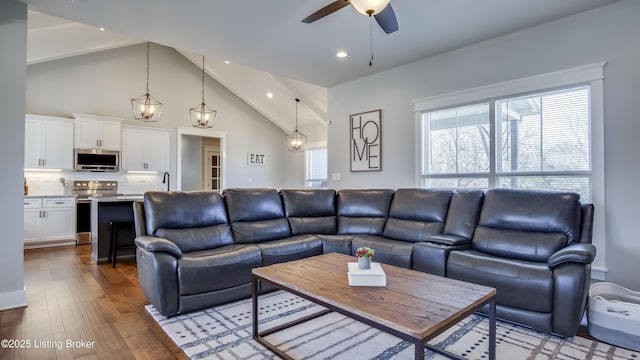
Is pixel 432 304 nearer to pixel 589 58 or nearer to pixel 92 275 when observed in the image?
pixel 589 58

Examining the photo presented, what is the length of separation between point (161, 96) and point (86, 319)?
6.01m

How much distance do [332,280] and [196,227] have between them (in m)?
1.87

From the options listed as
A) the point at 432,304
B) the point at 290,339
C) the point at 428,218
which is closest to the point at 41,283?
the point at 290,339

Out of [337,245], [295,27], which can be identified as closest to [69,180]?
[295,27]

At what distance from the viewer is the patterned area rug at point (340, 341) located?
82.3 inches

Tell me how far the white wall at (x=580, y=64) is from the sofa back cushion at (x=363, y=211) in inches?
28.8

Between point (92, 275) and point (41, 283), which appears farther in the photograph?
point (92, 275)

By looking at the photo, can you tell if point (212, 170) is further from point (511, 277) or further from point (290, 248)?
point (511, 277)

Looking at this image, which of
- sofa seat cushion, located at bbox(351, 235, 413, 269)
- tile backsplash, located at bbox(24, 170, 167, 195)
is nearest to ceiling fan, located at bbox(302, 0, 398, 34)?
sofa seat cushion, located at bbox(351, 235, 413, 269)

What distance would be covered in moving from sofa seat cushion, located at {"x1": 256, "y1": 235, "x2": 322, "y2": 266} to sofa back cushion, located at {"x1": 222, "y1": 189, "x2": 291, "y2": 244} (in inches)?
8.1

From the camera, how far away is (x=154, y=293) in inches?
105

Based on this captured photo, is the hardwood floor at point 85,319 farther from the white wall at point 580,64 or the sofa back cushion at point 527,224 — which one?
the white wall at point 580,64

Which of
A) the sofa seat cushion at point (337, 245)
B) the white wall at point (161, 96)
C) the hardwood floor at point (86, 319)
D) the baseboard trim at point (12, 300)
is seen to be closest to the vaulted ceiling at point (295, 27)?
the white wall at point (161, 96)

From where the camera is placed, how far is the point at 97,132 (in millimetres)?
6238
